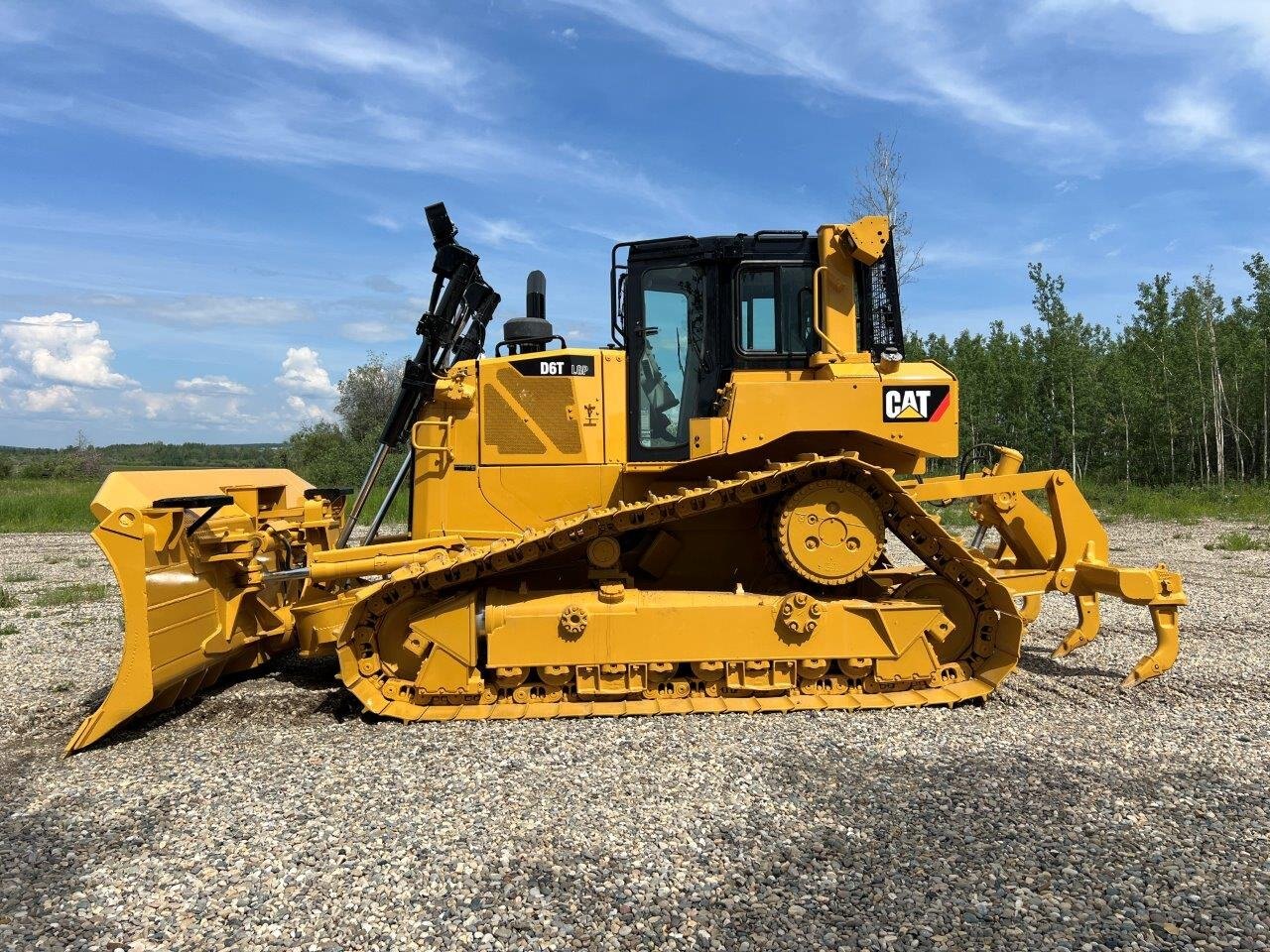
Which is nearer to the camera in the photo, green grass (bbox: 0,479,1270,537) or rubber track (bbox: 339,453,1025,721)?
rubber track (bbox: 339,453,1025,721)

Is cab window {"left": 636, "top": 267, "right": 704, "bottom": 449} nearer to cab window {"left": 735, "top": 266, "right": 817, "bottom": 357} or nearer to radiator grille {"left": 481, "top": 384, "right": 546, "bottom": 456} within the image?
cab window {"left": 735, "top": 266, "right": 817, "bottom": 357}

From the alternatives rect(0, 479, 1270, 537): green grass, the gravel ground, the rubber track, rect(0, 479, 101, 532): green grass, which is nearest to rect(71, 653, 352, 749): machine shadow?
the gravel ground

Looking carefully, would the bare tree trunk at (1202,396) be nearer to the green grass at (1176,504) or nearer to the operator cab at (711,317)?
the green grass at (1176,504)

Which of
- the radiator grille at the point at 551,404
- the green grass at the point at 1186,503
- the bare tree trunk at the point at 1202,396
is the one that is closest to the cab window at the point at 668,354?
the radiator grille at the point at 551,404

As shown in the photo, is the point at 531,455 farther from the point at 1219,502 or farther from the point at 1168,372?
the point at 1168,372

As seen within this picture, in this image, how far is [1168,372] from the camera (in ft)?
104

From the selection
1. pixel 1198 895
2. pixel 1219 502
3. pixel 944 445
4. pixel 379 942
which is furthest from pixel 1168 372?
pixel 379 942

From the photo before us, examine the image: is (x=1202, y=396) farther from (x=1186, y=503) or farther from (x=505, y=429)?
(x=505, y=429)

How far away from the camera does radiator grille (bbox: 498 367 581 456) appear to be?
21.4ft

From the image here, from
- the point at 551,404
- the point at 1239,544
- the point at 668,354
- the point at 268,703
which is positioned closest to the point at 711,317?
the point at 668,354

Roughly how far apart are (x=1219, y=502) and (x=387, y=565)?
90.3 ft

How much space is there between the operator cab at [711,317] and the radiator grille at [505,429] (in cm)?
88

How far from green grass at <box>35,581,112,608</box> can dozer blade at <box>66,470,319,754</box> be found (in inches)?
255

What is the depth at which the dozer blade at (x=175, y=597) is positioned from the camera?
5.12m
